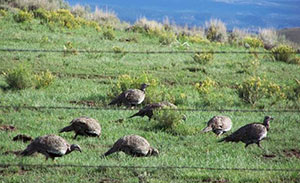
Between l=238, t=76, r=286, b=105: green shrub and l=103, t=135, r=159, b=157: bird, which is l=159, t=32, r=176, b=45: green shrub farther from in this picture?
l=103, t=135, r=159, b=157: bird

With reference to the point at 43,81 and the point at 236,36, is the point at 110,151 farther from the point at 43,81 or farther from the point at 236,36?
the point at 236,36

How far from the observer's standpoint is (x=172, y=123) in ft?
34.9

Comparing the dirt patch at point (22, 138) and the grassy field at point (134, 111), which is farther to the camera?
the dirt patch at point (22, 138)

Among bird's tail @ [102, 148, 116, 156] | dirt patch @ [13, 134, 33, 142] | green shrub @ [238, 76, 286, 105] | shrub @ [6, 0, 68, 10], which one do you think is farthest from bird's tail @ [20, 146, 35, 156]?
shrub @ [6, 0, 68, 10]

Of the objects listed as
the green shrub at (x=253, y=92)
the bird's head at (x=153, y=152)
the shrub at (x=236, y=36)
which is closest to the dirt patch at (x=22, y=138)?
the bird's head at (x=153, y=152)

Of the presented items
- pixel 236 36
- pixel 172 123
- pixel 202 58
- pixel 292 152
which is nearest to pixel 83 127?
pixel 172 123

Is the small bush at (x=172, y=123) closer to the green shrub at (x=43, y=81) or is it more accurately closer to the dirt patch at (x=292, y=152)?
the dirt patch at (x=292, y=152)

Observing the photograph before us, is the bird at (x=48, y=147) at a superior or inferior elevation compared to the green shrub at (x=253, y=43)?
inferior

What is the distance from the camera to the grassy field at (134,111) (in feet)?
25.8

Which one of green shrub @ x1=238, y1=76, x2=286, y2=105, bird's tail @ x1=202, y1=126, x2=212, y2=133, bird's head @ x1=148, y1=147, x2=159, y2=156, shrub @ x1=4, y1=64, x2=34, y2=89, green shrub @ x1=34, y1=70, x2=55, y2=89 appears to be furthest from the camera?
green shrub @ x1=34, y1=70, x2=55, y2=89

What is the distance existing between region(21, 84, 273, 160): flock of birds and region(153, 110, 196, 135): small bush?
0.39 meters

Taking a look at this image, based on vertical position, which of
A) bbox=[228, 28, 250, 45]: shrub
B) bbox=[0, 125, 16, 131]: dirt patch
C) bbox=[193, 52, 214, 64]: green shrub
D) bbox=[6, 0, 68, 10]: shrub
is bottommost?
bbox=[0, 125, 16, 131]: dirt patch

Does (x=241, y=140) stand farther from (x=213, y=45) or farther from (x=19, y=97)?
(x=213, y=45)

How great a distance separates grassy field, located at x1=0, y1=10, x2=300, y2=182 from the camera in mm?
7852
